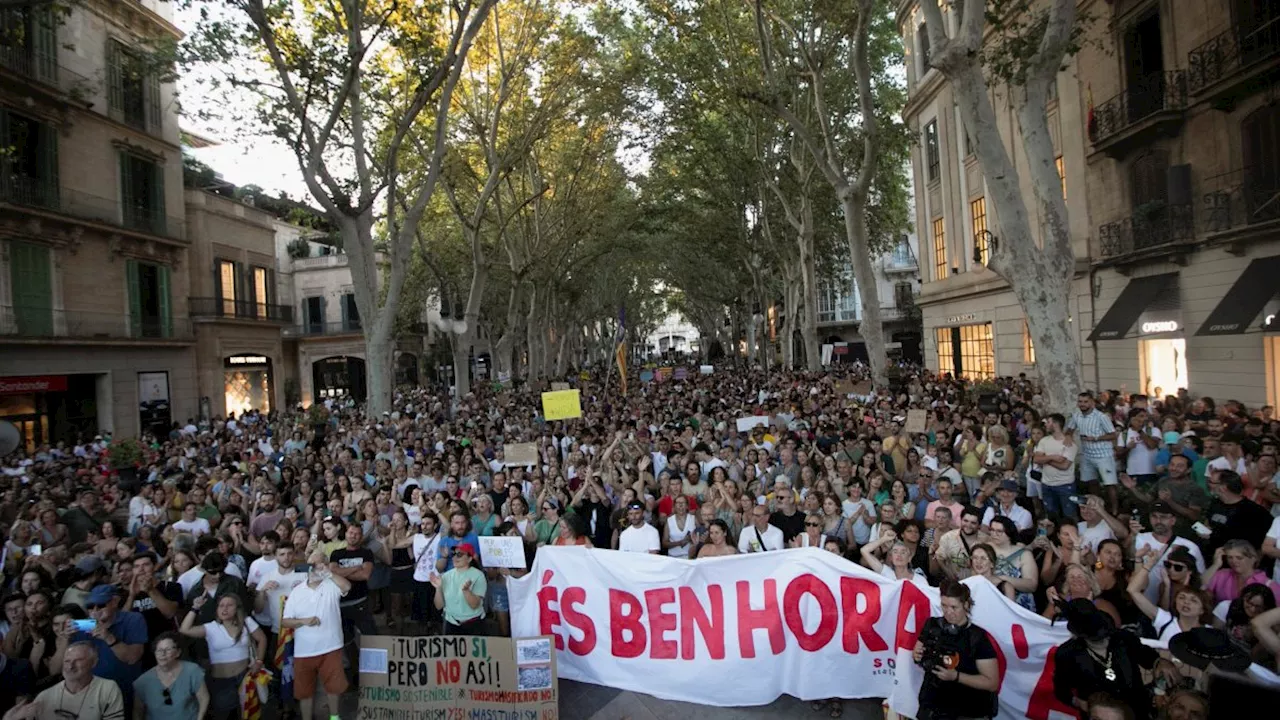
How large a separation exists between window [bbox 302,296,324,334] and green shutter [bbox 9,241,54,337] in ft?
77.0

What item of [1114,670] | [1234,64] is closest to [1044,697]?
[1114,670]

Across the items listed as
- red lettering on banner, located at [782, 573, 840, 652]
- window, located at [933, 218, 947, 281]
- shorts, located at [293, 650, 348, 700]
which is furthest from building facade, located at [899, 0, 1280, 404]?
shorts, located at [293, 650, 348, 700]

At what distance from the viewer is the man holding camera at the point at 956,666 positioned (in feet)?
15.4

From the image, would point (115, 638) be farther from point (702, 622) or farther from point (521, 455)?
point (521, 455)

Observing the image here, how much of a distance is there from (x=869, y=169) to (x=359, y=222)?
36.7 feet

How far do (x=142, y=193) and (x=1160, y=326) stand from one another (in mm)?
31891

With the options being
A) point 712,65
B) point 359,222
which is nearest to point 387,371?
point 359,222

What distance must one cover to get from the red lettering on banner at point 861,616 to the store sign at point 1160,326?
15073 mm

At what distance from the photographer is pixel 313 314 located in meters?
47.1

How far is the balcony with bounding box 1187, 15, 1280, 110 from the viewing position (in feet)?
45.9

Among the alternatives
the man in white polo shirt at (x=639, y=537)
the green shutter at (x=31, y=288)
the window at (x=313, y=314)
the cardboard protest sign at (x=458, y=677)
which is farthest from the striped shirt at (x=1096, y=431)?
the window at (x=313, y=314)

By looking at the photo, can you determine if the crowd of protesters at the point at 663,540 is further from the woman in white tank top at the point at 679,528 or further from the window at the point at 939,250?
the window at the point at 939,250

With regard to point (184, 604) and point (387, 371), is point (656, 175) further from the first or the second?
point (184, 604)

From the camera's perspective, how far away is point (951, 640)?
15.8ft
